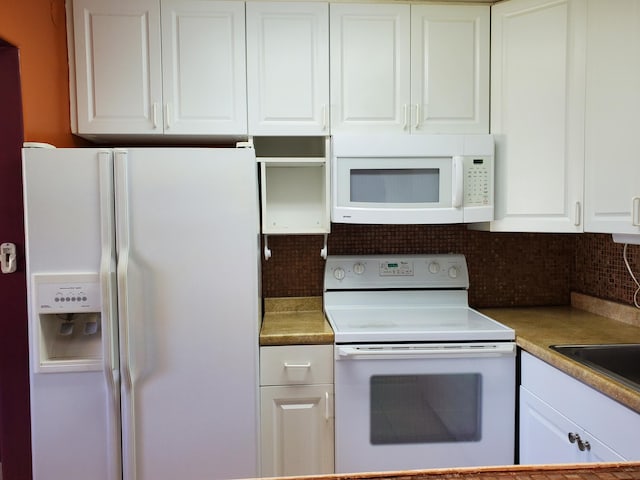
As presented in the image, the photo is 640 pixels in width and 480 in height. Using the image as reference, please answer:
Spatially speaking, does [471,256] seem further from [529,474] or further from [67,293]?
[67,293]

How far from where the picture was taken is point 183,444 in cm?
162

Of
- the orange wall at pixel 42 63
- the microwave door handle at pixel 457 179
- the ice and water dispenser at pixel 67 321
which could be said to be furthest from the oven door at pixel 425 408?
the orange wall at pixel 42 63

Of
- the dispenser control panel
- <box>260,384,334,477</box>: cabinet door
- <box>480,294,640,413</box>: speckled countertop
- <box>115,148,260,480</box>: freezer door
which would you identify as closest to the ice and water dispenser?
the dispenser control panel

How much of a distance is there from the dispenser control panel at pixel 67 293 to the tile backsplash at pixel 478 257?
35.5 inches

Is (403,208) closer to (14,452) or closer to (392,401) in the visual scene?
(392,401)

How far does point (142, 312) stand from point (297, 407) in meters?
0.73

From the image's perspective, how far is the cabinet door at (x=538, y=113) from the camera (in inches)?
68.7

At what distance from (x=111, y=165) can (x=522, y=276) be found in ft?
6.85

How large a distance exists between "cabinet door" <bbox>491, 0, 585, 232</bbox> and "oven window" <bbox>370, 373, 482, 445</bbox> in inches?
29.7

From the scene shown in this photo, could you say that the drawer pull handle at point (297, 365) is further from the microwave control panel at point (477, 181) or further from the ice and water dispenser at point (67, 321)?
the microwave control panel at point (477, 181)

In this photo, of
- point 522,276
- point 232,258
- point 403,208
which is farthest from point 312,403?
point 522,276

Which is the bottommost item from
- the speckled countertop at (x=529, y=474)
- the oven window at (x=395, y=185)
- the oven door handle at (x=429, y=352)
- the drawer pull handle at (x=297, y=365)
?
the drawer pull handle at (x=297, y=365)

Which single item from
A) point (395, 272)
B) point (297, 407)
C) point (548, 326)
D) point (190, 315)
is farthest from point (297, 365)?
point (548, 326)

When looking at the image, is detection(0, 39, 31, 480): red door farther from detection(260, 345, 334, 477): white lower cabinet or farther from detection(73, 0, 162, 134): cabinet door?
detection(260, 345, 334, 477): white lower cabinet
